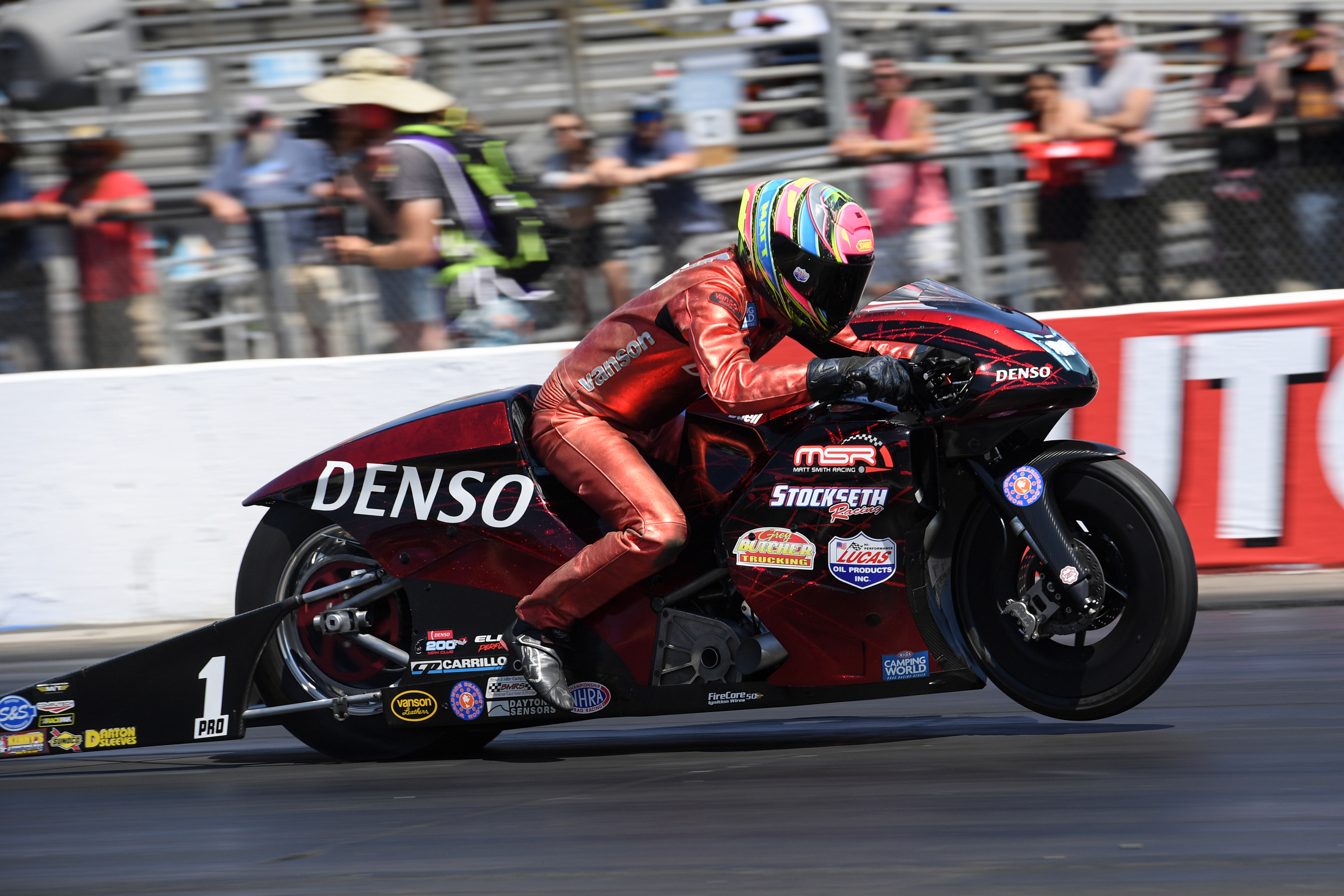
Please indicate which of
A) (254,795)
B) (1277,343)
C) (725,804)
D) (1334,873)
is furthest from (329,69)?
(1334,873)

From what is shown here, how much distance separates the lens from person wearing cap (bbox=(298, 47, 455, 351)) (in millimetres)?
8008

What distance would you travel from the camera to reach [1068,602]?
4.36 m

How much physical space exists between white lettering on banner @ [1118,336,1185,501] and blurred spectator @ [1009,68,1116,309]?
48 centimetres

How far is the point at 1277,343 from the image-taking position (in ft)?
24.9

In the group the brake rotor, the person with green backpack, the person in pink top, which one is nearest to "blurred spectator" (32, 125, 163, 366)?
the person with green backpack

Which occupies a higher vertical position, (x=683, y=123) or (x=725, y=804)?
(x=683, y=123)

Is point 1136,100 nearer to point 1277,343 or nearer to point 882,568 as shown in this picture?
point 1277,343

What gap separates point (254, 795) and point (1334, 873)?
3.05m

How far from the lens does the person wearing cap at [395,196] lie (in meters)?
8.01

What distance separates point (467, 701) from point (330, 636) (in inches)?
22.7

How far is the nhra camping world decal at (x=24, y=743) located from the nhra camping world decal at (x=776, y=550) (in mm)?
2367

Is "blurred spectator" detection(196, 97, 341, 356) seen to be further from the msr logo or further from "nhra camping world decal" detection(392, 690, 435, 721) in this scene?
the msr logo

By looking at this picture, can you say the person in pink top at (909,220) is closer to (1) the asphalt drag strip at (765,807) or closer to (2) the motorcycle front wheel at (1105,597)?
(1) the asphalt drag strip at (765,807)

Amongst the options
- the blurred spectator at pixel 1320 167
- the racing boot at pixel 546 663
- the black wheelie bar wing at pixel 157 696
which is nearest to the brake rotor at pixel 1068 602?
the racing boot at pixel 546 663
